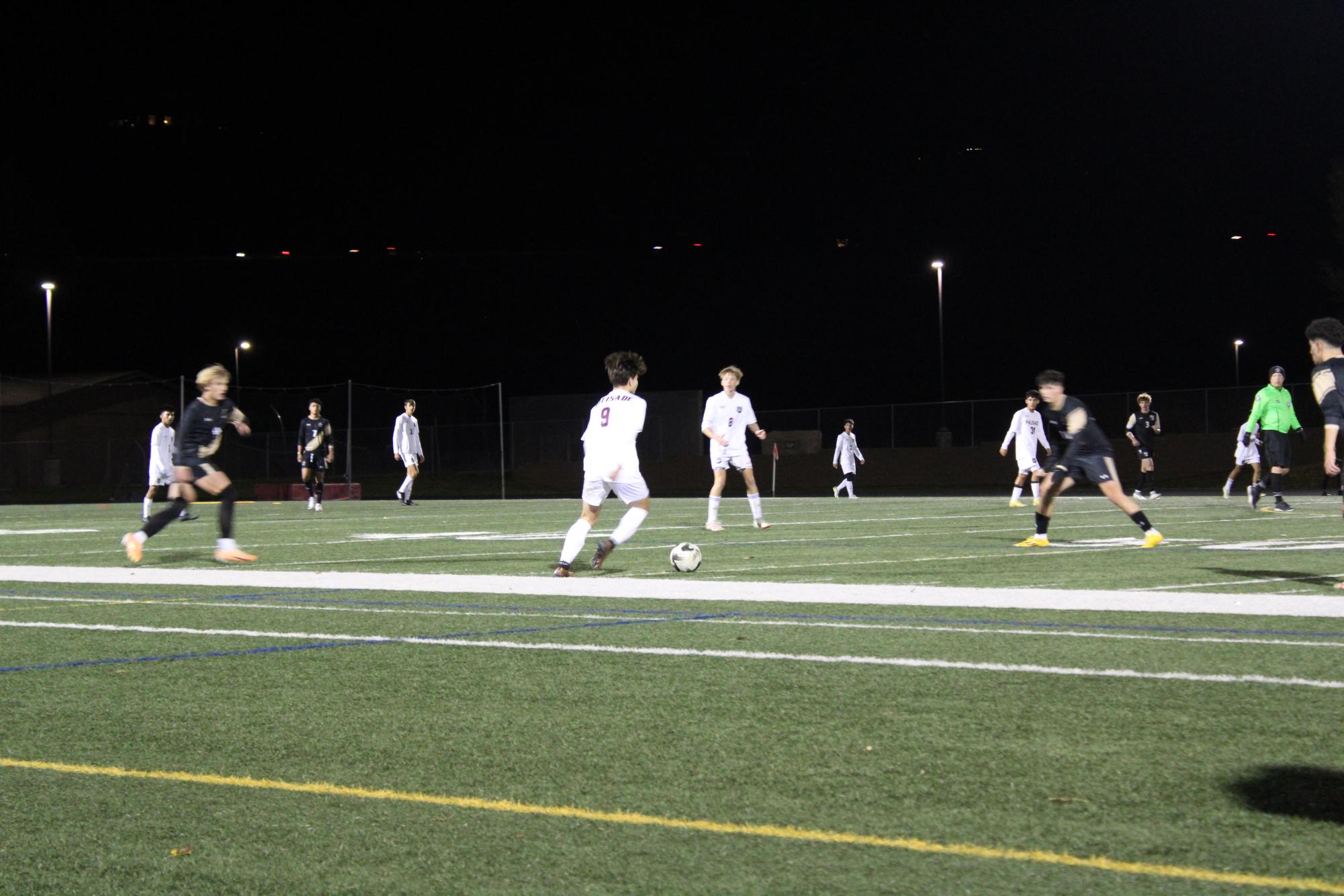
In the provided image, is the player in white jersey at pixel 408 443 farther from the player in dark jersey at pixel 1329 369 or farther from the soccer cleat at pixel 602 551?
the player in dark jersey at pixel 1329 369

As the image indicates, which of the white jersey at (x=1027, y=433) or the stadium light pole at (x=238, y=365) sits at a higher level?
the stadium light pole at (x=238, y=365)

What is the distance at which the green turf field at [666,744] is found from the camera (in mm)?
3705

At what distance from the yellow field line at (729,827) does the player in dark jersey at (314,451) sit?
24.2 metres

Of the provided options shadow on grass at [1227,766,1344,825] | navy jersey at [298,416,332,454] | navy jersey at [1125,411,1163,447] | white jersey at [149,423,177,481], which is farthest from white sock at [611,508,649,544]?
navy jersey at [1125,411,1163,447]

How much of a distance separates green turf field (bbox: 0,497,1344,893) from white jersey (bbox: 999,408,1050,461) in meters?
15.5

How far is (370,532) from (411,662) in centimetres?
1357

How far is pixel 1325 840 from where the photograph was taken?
373cm

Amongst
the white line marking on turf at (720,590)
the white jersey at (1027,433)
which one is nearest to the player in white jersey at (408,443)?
the white jersey at (1027,433)

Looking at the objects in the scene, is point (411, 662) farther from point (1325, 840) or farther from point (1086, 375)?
point (1086, 375)

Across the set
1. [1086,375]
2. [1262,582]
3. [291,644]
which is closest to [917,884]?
[291,644]

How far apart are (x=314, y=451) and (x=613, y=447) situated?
19.1 meters

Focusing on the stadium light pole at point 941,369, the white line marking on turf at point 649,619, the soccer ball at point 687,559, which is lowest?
the white line marking on turf at point 649,619

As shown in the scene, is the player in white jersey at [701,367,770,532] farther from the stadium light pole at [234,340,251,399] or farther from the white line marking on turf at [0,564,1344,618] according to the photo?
the stadium light pole at [234,340,251,399]

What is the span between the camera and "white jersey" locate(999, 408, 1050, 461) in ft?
86.3
